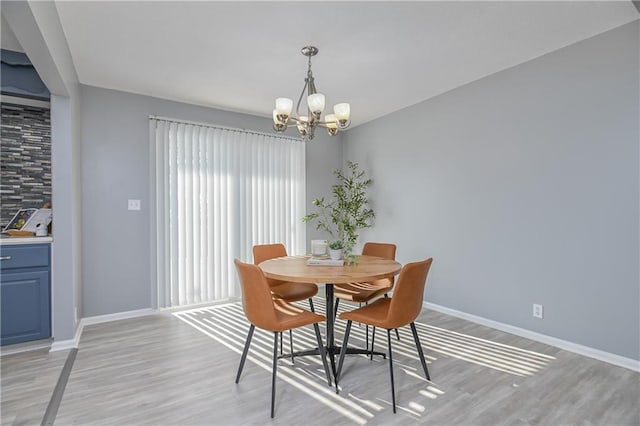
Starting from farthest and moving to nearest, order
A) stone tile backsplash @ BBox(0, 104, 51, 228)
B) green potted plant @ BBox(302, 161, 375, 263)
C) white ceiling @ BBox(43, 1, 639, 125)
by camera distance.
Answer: green potted plant @ BBox(302, 161, 375, 263)
stone tile backsplash @ BBox(0, 104, 51, 228)
white ceiling @ BBox(43, 1, 639, 125)

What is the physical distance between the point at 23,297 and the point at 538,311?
4.36 m

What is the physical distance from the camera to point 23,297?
2764 mm

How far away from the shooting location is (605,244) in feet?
8.45

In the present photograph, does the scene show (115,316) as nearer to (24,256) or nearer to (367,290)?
(24,256)

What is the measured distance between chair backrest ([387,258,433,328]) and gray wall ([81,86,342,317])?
294cm

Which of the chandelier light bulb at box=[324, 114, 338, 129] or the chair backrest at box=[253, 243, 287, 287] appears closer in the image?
the chandelier light bulb at box=[324, 114, 338, 129]

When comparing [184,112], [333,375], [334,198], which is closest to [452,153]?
[334,198]

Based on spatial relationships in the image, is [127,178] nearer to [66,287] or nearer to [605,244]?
[66,287]

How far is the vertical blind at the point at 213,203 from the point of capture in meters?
3.87

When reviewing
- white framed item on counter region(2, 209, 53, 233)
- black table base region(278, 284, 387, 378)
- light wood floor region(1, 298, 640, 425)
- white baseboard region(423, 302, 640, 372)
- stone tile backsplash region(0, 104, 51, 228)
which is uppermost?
stone tile backsplash region(0, 104, 51, 228)

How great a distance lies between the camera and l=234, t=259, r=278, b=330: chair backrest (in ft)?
6.45

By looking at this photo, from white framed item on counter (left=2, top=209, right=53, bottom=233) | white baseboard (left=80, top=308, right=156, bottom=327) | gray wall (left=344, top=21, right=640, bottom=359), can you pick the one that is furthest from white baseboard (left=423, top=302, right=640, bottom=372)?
white framed item on counter (left=2, top=209, right=53, bottom=233)

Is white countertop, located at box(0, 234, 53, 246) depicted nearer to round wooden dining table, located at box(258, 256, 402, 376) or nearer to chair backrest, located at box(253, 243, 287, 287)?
chair backrest, located at box(253, 243, 287, 287)

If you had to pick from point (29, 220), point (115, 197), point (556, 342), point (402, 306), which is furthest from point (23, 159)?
point (556, 342)
